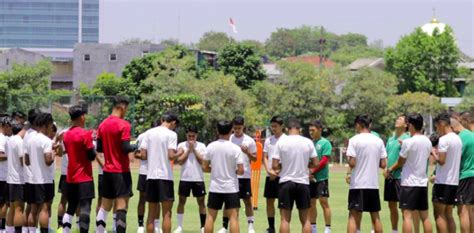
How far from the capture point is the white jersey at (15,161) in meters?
17.4

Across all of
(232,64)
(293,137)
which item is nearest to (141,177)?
(293,137)

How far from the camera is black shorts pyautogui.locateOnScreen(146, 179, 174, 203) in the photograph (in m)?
17.4

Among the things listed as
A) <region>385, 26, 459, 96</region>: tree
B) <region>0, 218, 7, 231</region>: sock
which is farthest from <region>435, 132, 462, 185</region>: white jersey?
<region>385, 26, 459, 96</region>: tree

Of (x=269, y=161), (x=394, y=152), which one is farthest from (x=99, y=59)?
(x=394, y=152)

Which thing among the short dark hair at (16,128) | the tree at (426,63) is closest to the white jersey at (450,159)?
the short dark hair at (16,128)

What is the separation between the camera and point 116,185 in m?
16.9

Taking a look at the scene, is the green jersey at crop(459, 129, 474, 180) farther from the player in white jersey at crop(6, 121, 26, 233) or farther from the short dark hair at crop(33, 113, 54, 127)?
the player in white jersey at crop(6, 121, 26, 233)

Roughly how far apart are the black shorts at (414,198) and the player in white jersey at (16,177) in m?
6.17

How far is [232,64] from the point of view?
267 feet

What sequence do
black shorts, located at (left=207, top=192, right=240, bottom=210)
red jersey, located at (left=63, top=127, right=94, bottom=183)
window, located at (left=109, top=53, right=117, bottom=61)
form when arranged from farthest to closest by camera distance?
window, located at (left=109, top=53, right=117, bottom=61)
black shorts, located at (left=207, top=192, right=240, bottom=210)
red jersey, located at (left=63, top=127, right=94, bottom=183)

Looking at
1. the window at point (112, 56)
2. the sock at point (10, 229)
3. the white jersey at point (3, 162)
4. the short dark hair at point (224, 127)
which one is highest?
the window at point (112, 56)

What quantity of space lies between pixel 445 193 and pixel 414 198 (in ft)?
2.45

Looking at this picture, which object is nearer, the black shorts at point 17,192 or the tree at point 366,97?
the black shorts at point 17,192

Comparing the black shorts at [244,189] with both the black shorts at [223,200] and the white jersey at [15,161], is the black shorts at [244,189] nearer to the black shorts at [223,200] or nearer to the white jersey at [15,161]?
the black shorts at [223,200]
